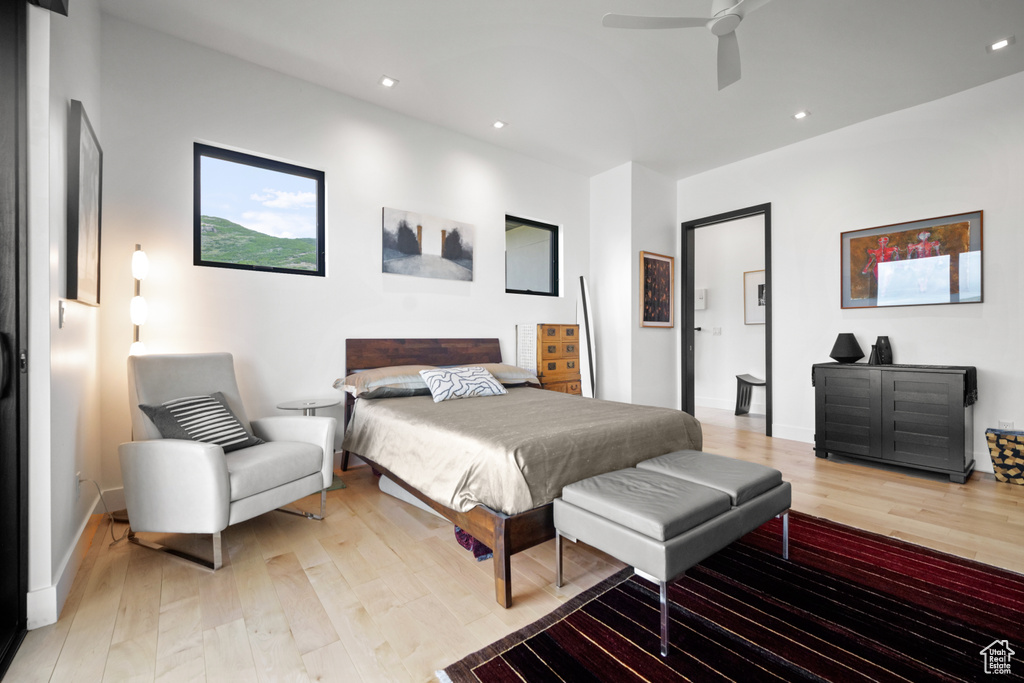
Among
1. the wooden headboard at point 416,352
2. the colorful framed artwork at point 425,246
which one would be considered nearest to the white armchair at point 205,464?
the wooden headboard at point 416,352

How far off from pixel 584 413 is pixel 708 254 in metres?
5.11

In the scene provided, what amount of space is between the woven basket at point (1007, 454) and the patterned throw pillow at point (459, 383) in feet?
11.9

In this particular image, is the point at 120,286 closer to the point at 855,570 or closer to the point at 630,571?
the point at 630,571

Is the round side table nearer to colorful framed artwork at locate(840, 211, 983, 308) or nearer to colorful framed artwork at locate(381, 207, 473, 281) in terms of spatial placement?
colorful framed artwork at locate(381, 207, 473, 281)

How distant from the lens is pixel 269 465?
89.7 inches

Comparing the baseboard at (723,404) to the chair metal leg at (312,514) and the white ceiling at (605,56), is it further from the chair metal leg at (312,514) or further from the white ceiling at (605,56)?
the chair metal leg at (312,514)

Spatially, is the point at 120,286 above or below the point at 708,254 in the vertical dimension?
below

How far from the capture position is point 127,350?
281 cm

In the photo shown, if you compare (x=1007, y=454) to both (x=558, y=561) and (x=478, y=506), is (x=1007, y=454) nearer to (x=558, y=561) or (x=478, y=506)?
(x=558, y=561)

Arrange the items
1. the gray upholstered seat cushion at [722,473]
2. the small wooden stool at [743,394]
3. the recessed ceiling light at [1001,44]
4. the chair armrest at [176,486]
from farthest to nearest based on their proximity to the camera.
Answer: the small wooden stool at [743,394], the recessed ceiling light at [1001,44], the chair armrest at [176,486], the gray upholstered seat cushion at [722,473]

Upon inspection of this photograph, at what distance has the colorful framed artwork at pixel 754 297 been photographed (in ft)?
20.2

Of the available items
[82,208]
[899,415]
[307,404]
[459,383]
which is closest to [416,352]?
[459,383]

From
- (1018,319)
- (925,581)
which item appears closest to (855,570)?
(925,581)

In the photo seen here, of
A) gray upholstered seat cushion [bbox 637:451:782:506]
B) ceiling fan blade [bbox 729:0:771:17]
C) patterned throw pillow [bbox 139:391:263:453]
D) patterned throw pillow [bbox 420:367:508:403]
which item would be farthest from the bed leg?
ceiling fan blade [bbox 729:0:771:17]
